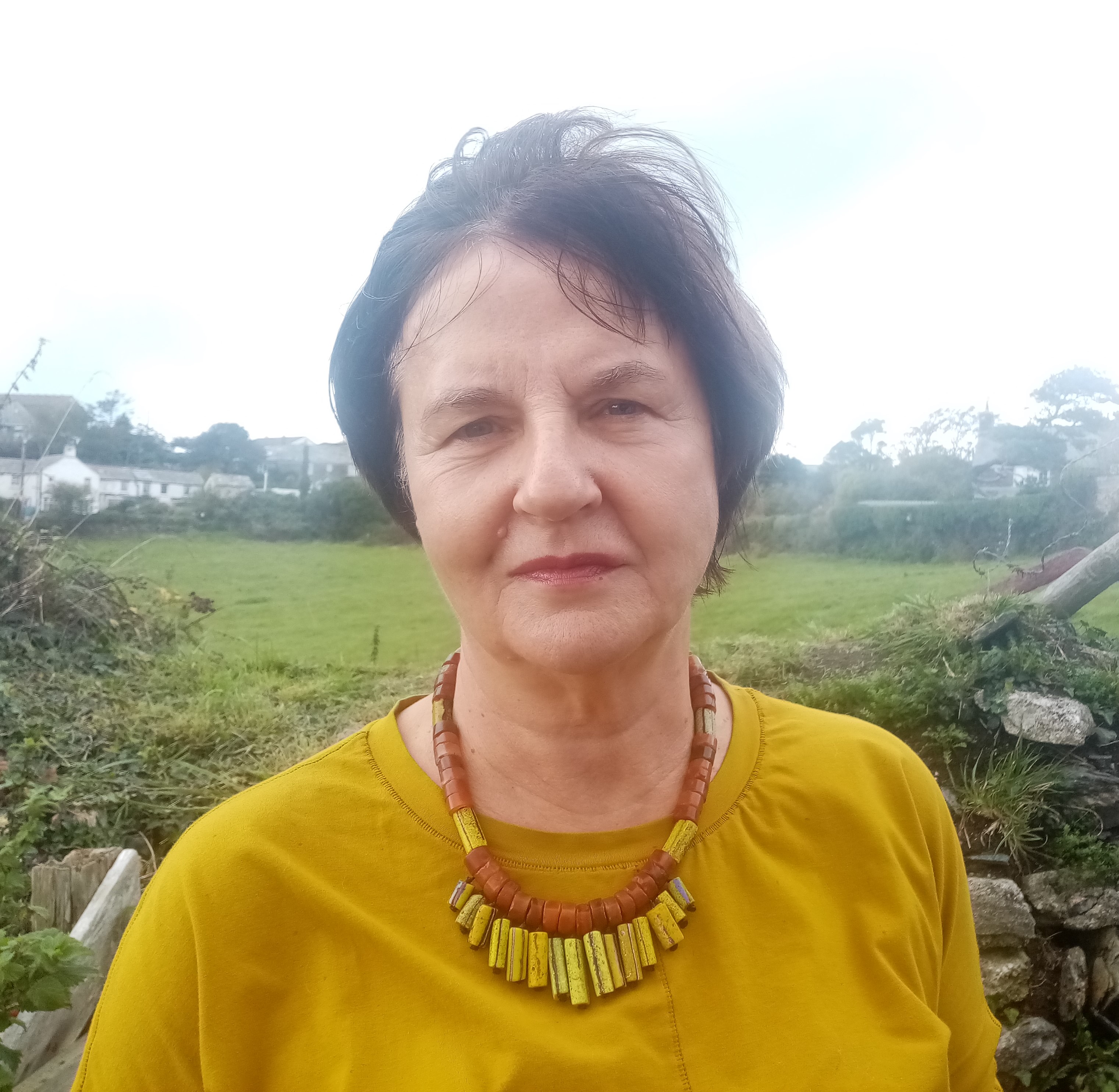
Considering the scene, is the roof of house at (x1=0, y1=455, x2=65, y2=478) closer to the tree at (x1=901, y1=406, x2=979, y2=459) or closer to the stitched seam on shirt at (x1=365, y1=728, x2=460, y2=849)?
the stitched seam on shirt at (x1=365, y1=728, x2=460, y2=849)

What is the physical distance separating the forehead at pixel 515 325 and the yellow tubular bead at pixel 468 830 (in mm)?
606

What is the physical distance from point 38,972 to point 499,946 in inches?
34.9

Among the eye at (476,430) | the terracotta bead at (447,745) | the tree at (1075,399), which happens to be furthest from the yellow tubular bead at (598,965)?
the tree at (1075,399)

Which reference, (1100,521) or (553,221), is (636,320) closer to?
(553,221)

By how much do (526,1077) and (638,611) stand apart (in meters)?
0.57

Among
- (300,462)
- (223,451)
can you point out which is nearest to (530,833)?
(300,462)

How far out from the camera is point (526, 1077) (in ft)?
2.89

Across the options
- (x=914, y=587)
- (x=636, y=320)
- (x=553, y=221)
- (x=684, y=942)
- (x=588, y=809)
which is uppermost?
(x=553, y=221)

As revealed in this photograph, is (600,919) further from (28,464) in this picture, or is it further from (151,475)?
(28,464)

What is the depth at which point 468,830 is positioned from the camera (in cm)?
105

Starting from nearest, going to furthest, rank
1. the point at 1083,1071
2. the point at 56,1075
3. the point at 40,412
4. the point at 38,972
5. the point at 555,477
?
the point at 555,477 < the point at 38,972 < the point at 56,1075 < the point at 40,412 < the point at 1083,1071

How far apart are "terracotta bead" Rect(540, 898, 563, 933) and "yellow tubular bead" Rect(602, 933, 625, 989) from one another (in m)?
0.06

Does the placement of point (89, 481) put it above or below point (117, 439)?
below

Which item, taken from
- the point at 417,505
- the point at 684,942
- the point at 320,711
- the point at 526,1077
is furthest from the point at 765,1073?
the point at 320,711
